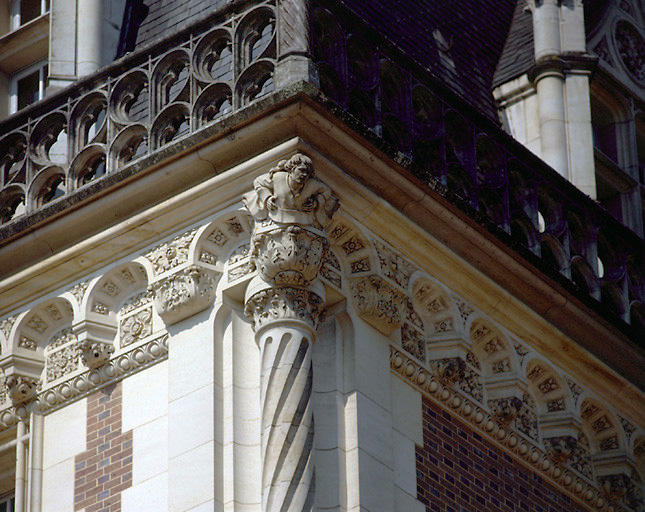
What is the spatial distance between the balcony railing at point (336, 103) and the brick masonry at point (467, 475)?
5.13 feet

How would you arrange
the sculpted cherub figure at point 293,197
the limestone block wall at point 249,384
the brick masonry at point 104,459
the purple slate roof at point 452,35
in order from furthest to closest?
the purple slate roof at point 452,35 < the brick masonry at point 104,459 < the sculpted cherub figure at point 293,197 < the limestone block wall at point 249,384

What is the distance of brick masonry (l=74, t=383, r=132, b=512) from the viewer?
685 inches

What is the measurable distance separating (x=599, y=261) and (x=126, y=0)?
4.59 metres

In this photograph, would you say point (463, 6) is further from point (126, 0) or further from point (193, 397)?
point (193, 397)

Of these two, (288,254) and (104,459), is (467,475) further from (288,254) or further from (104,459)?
(104,459)

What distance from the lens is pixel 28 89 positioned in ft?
72.3

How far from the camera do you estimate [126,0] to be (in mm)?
21562

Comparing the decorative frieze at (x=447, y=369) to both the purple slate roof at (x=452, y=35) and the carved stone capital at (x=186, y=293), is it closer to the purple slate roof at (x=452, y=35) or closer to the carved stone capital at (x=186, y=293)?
the carved stone capital at (x=186, y=293)

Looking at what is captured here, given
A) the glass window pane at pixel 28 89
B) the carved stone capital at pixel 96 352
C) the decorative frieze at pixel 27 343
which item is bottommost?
the carved stone capital at pixel 96 352

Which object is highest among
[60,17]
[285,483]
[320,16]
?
[60,17]

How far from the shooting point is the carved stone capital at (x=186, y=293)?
1745 cm

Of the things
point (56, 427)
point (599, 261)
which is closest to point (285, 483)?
point (56, 427)

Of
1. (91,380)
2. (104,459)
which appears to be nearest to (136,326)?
(91,380)

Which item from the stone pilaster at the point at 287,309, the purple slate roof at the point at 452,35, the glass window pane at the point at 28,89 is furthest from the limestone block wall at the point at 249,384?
the glass window pane at the point at 28,89
